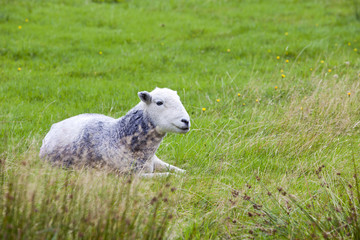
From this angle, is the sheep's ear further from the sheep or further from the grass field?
the grass field

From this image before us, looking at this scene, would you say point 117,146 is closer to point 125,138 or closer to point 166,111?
point 125,138

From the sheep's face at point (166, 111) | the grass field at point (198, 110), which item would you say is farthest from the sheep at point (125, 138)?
the grass field at point (198, 110)

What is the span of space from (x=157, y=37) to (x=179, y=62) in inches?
73.6

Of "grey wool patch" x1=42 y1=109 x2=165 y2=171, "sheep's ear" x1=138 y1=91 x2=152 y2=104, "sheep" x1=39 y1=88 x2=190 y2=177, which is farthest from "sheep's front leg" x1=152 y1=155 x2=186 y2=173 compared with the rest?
"sheep's ear" x1=138 y1=91 x2=152 y2=104

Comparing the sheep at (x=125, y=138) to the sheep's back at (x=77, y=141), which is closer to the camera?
the sheep at (x=125, y=138)

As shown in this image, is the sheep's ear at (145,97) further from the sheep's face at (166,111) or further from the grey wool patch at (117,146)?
the grey wool patch at (117,146)

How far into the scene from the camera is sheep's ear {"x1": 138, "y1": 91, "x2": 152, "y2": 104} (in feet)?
15.5

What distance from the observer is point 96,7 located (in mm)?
13281

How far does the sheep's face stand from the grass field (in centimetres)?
56

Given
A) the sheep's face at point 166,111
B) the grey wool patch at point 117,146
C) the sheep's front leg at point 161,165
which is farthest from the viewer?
the sheep's front leg at point 161,165

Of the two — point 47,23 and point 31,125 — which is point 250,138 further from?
point 47,23

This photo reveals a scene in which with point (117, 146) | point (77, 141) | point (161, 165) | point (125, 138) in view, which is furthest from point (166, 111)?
point (77, 141)

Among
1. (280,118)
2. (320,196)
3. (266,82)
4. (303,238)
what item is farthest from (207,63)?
(303,238)

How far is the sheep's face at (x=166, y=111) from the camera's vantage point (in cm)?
463
